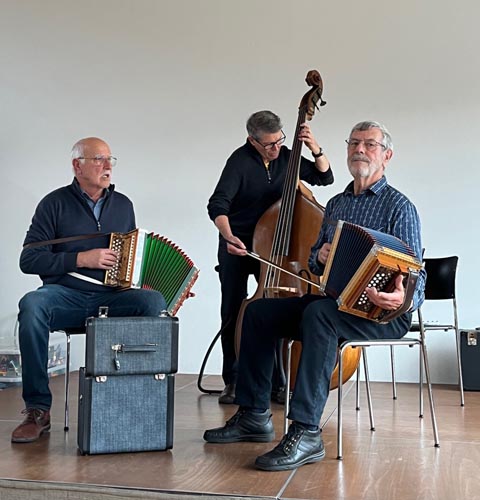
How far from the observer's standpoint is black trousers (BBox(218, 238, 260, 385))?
3.50 meters

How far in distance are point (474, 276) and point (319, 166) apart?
1.36m

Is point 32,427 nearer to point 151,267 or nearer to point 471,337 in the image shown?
point 151,267

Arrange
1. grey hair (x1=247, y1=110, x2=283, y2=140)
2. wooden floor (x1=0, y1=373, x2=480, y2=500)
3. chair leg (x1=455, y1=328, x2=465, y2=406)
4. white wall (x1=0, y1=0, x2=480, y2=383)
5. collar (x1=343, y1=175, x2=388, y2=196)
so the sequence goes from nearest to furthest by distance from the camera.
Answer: wooden floor (x1=0, y1=373, x2=480, y2=500) < collar (x1=343, y1=175, x2=388, y2=196) < grey hair (x1=247, y1=110, x2=283, y2=140) < chair leg (x1=455, y1=328, x2=465, y2=406) < white wall (x1=0, y1=0, x2=480, y2=383)

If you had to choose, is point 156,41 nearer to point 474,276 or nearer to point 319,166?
point 319,166

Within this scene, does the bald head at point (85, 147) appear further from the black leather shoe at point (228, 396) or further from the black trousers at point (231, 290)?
the black leather shoe at point (228, 396)

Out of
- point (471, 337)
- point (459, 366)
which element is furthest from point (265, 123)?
point (471, 337)

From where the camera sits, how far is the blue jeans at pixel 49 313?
271 cm

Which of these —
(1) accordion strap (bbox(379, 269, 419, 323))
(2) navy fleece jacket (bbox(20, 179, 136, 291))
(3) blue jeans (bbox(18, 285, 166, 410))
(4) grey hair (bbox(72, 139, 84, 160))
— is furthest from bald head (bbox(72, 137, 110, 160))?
(1) accordion strap (bbox(379, 269, 419, 323))

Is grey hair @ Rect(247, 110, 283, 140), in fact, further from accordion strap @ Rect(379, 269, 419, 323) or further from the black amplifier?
the black amplifier

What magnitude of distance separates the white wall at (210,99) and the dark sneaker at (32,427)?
1.85 meters

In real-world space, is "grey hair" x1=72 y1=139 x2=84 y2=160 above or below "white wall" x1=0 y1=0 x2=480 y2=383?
below

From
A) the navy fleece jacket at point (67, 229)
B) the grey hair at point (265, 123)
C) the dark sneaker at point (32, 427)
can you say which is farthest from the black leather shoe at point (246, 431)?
the grey hair at point (265, 123)

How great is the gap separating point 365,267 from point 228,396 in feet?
4.85

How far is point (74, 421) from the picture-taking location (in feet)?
9.85
